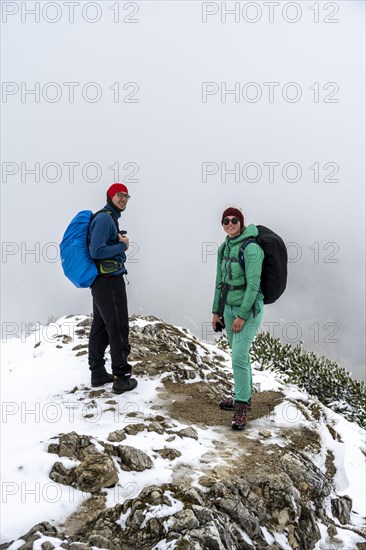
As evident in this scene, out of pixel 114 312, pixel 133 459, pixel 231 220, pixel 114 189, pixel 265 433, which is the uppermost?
pixel 114 189

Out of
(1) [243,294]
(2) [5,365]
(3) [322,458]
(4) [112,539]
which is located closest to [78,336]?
(2) [5,365]

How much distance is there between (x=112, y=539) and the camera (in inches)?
156

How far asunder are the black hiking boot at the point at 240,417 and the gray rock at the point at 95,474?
2.30 metres

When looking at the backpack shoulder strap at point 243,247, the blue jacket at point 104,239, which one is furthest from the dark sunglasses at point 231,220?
the blue jacket at point 104,239

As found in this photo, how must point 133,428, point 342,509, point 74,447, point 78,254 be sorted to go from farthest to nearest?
point 78,254 < point 133,428 < point 342,509 < point 74,447

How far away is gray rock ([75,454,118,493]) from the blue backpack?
2.79m

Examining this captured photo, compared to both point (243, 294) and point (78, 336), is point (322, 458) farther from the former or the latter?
point (78, 336)

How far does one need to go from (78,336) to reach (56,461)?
19.9 feet

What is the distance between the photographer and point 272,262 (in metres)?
6.27

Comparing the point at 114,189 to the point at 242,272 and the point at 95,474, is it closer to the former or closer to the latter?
the point at 242,272

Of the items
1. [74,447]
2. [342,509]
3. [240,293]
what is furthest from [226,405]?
[74,447]

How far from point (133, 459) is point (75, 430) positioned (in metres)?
1.17

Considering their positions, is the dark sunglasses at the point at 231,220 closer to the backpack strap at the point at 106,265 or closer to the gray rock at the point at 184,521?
the backpack strap at the point at 106,265

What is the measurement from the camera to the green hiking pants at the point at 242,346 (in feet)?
21.2
